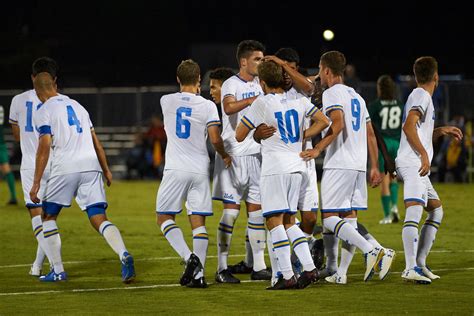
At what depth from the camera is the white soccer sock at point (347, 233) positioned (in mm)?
10828

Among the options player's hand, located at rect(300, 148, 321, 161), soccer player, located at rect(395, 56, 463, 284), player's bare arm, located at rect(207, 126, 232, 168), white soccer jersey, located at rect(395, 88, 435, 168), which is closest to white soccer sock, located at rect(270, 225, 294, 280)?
player's hand, located at rect(300, 148, 321, 161)

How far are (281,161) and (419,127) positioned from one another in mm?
1620

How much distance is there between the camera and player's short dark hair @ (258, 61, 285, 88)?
1066 centimetres

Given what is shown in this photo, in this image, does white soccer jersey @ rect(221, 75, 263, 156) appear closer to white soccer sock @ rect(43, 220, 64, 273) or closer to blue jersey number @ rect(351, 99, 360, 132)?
blue jersey number @ rect(351, 99, 360, 132)

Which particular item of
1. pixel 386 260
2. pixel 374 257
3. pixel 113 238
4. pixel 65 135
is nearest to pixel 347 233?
pixel 374 257

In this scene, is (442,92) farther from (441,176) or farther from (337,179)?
(337,179)

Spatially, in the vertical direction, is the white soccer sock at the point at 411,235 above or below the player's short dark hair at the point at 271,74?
below

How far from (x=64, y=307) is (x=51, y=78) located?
306 centimetres

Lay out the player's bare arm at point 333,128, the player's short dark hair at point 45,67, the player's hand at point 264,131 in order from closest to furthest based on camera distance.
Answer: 1. the player's hand at point 264,131
2. the player's bare arm at point 333,128
3. the player's short dark hair at point 45,67

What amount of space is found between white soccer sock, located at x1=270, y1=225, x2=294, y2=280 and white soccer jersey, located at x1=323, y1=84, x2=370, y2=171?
3.19 ft

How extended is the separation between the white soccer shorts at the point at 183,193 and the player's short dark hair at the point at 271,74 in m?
1.32

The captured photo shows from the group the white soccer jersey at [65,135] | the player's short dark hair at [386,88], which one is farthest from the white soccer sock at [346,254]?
the player's short dark hair at [386,88]

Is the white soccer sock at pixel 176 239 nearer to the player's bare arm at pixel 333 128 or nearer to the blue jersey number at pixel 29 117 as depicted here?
the player's bare arm at pixel 333 128

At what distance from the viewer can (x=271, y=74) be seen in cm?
1066
